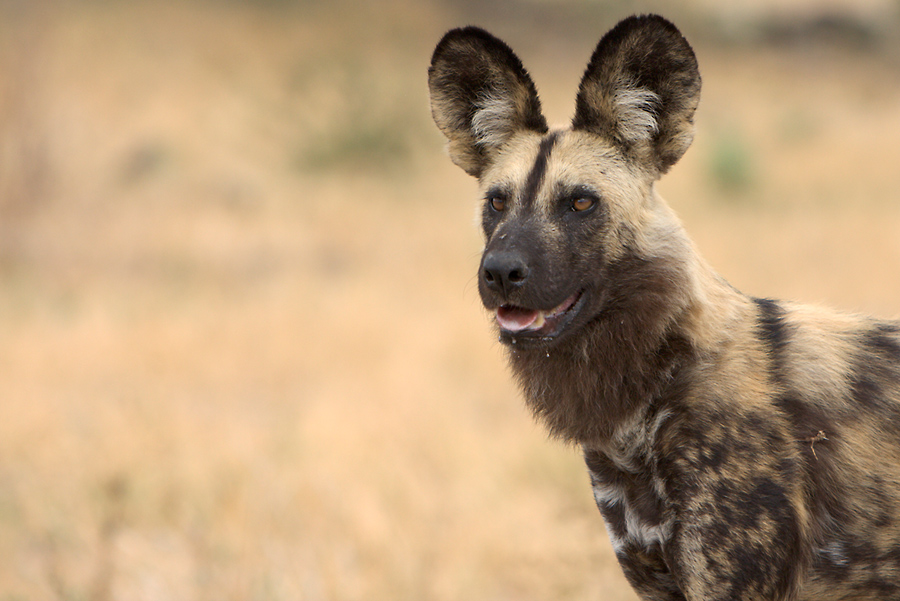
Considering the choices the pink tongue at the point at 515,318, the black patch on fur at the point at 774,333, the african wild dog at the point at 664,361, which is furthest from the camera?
the pink tongue at the point at 515,318

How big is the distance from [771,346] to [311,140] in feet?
50.1

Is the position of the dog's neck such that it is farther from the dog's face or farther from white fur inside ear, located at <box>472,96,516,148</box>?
white fur inside ear, located at <box>472,96,516,148</box>

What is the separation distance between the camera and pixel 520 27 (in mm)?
32906

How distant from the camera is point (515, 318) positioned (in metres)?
2.45

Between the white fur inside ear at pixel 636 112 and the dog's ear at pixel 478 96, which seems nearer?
the white fur inside ear at pixel 636 112

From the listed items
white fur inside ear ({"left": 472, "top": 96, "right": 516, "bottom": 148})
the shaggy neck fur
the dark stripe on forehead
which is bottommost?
the shaggy neck fur

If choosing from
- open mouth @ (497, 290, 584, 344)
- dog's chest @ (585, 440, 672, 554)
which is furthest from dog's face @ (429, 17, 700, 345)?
dog's chest @ (585, 440, 672, 554)

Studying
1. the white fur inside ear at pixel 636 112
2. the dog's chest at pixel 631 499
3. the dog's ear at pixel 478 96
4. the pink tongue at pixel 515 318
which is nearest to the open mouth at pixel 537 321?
the pink tongue at pixel 515 318

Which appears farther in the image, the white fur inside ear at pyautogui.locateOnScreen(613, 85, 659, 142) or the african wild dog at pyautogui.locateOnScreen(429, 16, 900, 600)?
the white fur inside ear at pyautogui.locateOnScreen(613, 85, 659, 142)

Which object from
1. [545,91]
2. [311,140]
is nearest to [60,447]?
[311,140]

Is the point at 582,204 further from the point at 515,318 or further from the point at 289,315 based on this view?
the point at 289,315

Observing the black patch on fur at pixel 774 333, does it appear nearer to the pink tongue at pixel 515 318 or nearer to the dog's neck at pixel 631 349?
the dog's neck at pixel 631 349

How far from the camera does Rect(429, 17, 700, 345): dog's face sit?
2.40 m

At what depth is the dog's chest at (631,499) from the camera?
221cm
